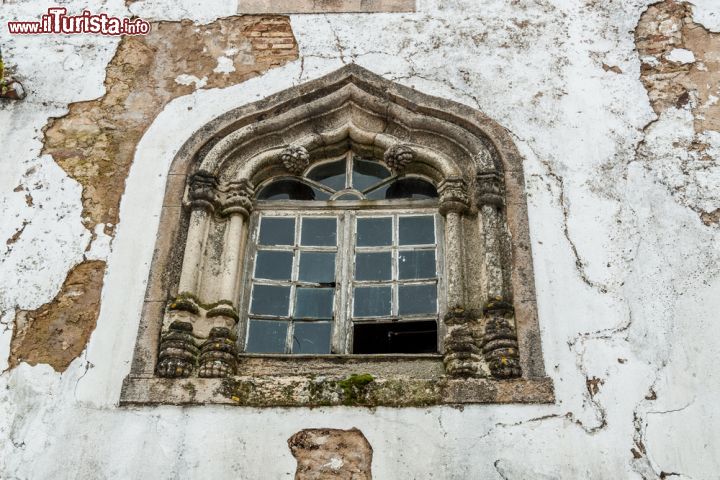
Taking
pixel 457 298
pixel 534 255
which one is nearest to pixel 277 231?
pixel 457 298

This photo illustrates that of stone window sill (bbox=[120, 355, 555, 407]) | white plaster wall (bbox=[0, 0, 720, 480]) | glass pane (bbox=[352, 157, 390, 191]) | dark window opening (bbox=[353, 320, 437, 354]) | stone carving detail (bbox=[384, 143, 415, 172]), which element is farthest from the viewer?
glass pane (bbox=[352, 157, 390, 191])

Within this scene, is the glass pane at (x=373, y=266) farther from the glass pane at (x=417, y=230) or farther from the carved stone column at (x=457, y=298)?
the carved stone column at (x=457, y=298)

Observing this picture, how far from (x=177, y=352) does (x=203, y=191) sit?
1.04 metres

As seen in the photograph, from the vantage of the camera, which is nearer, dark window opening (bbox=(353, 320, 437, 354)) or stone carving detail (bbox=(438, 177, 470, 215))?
dark window opening (bbox=(353, 320, 437, 354))

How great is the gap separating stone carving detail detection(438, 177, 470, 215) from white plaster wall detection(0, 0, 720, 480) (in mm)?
375

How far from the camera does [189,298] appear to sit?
4.68 metres

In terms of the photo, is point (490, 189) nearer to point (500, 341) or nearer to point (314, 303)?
point (500, 341)

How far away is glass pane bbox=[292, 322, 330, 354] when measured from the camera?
4.76 meters

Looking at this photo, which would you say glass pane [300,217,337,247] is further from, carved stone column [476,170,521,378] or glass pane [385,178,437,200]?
carved stone column [476,170,521,378]

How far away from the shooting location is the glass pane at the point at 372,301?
4875 mm

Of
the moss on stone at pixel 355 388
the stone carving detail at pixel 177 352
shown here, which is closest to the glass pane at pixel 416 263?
the moss on stone at pixel 355 388

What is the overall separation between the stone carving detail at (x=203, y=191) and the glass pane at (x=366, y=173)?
90 cm

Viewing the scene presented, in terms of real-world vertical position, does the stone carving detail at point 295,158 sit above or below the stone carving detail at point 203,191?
above

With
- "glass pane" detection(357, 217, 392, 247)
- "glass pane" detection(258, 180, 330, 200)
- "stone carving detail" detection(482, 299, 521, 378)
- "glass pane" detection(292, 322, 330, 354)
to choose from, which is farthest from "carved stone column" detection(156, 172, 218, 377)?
"stone carving detail" detection(482, 299, 521, 378)
